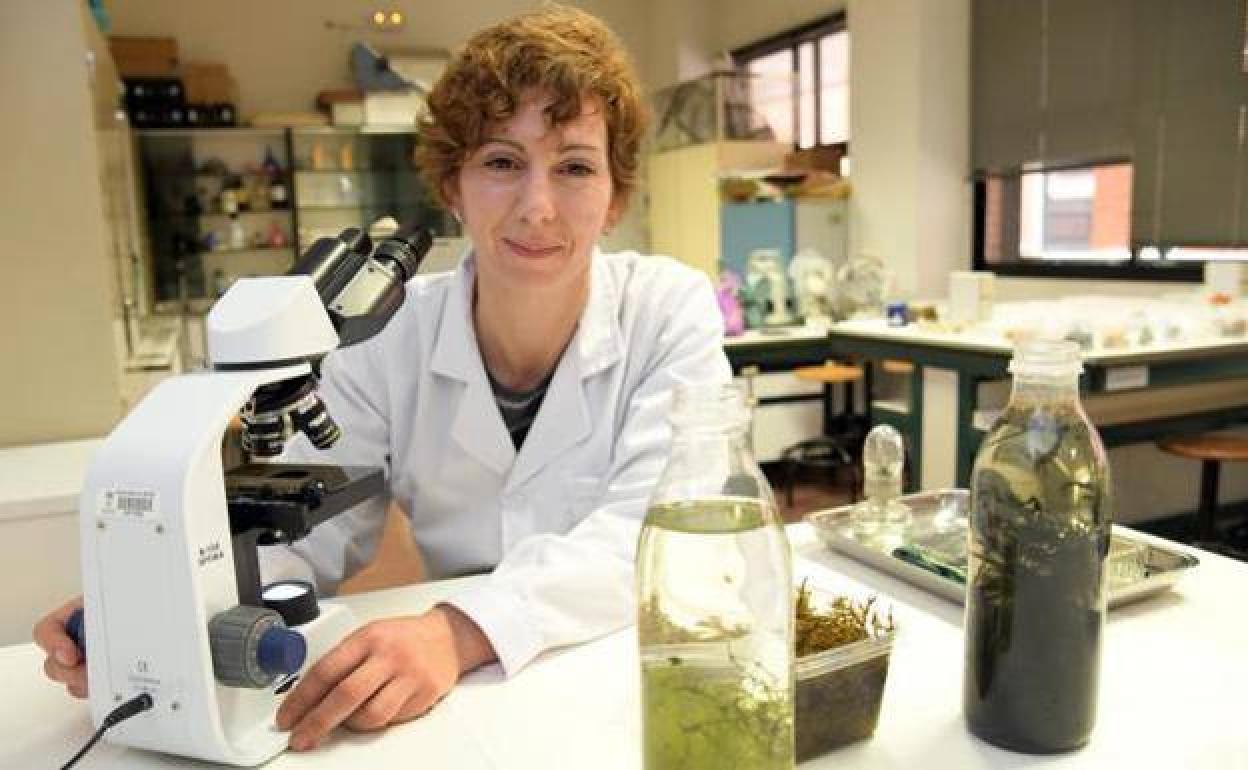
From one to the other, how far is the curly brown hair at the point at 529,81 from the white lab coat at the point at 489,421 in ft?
0.61

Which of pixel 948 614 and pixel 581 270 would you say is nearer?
pixel 948 614

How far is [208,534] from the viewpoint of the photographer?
69cm

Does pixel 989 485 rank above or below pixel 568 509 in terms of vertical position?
above

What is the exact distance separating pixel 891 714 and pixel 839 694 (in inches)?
3.8

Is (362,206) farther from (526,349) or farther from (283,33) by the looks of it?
(526,349)

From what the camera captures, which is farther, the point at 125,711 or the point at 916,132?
the point at 916,132

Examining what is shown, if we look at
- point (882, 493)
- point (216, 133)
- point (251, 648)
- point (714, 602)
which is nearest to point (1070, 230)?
point (882, 493)

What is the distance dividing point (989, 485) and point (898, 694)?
23 centimetres

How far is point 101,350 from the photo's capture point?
2057 millimetres

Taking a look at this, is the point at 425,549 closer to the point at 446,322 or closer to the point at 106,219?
the point at 446,322

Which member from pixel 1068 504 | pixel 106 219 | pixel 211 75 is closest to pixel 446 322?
pixel 1068 504

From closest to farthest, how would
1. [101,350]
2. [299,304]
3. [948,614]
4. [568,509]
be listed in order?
1. [299,304]
2. [948,614]
3. [568,509]
4. [101,350]

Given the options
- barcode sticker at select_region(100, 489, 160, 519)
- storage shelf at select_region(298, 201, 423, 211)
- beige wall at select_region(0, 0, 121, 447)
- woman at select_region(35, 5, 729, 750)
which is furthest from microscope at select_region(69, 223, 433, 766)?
storage shelf at select_region(298, 201, 423, 211)

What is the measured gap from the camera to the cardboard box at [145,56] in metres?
5.20
